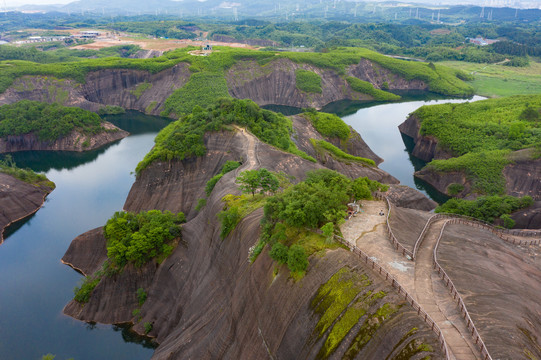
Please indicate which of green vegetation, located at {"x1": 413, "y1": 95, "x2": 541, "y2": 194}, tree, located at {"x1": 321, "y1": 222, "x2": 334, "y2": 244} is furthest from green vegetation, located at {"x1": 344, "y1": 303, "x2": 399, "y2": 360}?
green vegetation, located at {"x1": 413, "y1": 95, "x2": 541, "y2": 194}

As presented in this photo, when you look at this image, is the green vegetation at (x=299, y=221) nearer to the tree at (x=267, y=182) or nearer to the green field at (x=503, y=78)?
the tree at (x=267, y=182)

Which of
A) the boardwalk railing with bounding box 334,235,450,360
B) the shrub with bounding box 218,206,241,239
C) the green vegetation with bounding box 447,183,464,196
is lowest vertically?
the green vegetation with bounding box 447,183,464,196

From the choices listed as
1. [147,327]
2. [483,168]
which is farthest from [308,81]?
[147,327]

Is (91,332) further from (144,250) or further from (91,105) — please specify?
(91,105)

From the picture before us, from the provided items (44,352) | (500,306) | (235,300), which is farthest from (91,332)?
(500,306)

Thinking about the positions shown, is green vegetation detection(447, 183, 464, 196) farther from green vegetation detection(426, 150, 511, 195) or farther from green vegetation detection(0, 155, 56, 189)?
green vegetation detection(0, 155, 56, 189)

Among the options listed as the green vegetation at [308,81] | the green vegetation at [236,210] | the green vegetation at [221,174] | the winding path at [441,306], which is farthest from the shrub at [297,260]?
the green vegetation at [308,81]
